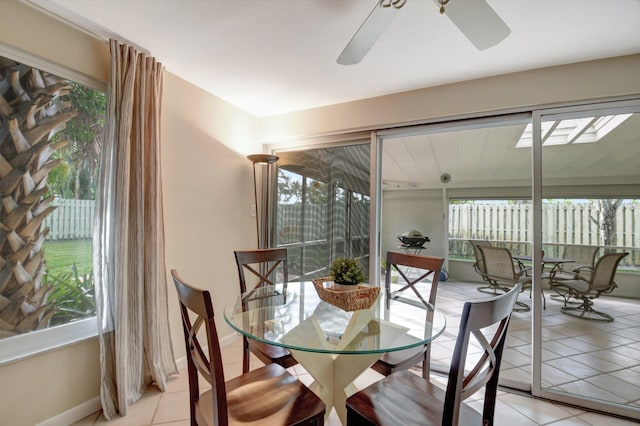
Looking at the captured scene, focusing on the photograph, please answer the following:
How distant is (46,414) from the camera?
64.5 inches

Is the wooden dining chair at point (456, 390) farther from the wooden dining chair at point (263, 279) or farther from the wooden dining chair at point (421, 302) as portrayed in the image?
the wooden dining chair at point (263, 279)

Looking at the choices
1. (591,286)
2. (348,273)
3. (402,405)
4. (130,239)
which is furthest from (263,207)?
(591,286)

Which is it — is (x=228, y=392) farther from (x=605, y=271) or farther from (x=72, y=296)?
(x=605, y=271)

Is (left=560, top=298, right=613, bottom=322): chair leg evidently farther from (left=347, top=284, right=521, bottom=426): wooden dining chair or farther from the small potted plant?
the small potted plant

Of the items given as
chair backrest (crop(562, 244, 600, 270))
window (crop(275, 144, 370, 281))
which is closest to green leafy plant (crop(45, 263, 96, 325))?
window (crop(275, 144, 370, 281))

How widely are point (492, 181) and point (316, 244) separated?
189cm

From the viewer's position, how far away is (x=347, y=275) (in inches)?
66.9

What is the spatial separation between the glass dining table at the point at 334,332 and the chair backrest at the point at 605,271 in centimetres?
140

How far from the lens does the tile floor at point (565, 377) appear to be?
6.06 ft

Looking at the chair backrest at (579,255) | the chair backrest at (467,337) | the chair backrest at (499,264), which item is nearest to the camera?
the chair backrest at (467,337)

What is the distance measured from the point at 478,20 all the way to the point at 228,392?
2071mm

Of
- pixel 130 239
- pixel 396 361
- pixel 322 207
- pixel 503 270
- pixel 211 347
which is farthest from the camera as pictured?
pixel 322 207

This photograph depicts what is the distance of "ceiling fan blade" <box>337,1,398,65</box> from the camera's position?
4.28 ft

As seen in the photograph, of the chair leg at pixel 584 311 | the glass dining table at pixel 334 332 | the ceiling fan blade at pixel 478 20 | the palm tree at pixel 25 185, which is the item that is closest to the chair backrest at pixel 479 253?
the chair leg at pixel 584 311
